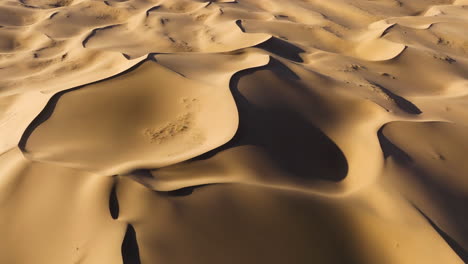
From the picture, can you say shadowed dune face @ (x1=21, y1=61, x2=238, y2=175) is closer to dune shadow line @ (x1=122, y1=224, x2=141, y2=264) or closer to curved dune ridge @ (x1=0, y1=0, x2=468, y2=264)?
curved dune ridge @ (x1=0, y1=0, x2=468, y2=264)

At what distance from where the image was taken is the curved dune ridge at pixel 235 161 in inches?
52.5

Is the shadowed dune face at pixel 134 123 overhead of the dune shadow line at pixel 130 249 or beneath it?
beneath

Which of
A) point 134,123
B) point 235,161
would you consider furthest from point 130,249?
point 134,123

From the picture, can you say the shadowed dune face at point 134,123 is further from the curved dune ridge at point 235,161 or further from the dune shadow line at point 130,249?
the dune shadow line at point 130,249

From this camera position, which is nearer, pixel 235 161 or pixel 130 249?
pixel 130 249

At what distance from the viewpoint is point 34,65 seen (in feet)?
10.5

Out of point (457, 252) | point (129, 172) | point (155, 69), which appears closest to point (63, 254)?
point (129, 172)

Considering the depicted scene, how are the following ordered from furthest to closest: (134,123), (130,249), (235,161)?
(134,123), (235,161), (130,249)

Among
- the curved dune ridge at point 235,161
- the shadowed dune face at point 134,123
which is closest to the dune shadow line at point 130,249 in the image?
the curved dune ridge at point 235,161

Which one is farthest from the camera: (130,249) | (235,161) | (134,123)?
(134,123)

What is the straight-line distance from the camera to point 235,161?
1570mm

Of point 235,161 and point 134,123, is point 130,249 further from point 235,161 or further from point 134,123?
Answer: point 134,123

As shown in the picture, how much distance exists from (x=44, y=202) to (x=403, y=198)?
1.35 meters

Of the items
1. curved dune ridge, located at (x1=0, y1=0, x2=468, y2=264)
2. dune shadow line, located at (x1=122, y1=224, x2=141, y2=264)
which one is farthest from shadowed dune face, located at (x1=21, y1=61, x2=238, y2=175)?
dune shadow line, located at (x1=122, y1=224, x2=141, y2=264)
